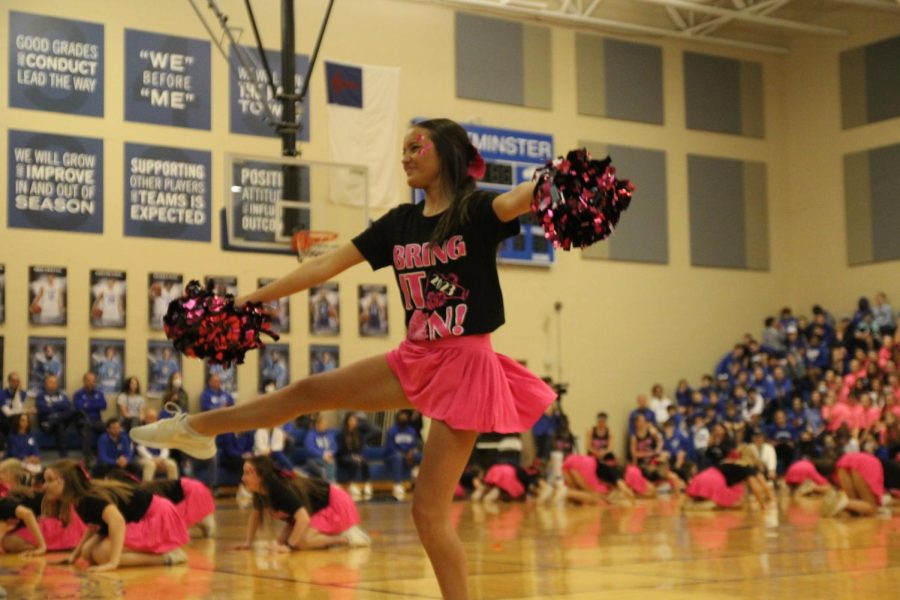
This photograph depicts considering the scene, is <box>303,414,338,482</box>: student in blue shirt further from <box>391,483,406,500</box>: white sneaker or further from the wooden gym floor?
the wooden gym floor

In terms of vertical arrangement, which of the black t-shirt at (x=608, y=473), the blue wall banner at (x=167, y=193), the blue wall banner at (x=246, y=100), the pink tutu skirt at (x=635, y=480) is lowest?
the pink tutu skirt at (x=635, y=480)

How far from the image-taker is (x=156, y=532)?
841 centimetres

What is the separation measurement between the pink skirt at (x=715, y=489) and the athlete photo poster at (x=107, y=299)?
8.65 meters

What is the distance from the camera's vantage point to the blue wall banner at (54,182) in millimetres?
17609

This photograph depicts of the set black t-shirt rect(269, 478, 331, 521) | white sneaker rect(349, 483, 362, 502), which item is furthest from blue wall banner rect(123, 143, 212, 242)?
black t-shirt rect(269, 478, 331, 521)

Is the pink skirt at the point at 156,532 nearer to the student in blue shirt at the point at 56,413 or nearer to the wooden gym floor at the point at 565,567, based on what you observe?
the wooden gym floor at the point at 565,567

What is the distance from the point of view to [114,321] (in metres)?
18.1

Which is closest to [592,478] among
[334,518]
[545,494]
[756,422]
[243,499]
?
[545,494]

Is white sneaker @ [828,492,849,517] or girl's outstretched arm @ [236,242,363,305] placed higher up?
girl's outstretched arm @ [236,242,363,305]

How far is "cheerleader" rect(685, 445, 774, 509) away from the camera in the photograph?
47.2 feet

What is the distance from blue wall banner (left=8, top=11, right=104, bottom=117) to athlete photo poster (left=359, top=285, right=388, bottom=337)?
16.6 feet

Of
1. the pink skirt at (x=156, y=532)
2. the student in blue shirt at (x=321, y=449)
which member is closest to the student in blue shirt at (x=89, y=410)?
the student in blue shirt at (x=321, y=449)

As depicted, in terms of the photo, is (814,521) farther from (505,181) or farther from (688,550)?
(505,181)

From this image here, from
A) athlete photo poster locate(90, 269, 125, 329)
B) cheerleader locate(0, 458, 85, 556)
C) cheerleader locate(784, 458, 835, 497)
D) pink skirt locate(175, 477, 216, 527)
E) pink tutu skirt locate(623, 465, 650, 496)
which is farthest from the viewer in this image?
athlete photo poster locate(90, 269, 125, 329)
